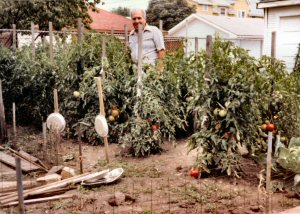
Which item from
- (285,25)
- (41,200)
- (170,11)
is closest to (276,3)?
(285,25)

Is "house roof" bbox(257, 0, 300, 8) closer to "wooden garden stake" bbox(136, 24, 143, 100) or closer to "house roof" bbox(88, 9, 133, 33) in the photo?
"wooden garden stake" bbox(136, 24, 143, 100)

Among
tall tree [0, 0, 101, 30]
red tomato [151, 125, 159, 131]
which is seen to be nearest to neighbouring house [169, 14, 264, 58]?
tall tree [0, 0, 101, 30]

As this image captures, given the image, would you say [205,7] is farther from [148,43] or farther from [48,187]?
[48,187]

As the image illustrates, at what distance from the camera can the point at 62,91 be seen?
7777 millimetres

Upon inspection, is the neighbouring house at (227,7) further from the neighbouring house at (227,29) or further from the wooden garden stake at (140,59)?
the wooden garden stake at (140,59)

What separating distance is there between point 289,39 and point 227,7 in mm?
40922

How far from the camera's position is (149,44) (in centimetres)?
706

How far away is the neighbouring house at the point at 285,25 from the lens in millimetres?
10875

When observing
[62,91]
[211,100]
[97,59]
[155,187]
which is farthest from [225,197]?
[62,91]

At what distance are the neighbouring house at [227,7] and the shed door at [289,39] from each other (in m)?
36.7

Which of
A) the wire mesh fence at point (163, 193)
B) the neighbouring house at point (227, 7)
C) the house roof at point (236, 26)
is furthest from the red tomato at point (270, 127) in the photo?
the neighbouring house at point (227, 7)

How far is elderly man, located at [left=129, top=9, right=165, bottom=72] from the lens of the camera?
687cm

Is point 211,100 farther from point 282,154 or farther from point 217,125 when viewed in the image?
point 282,154

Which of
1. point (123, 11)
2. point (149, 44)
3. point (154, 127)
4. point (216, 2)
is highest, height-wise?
point (216, 2)
